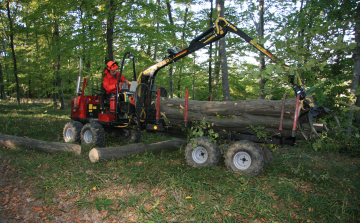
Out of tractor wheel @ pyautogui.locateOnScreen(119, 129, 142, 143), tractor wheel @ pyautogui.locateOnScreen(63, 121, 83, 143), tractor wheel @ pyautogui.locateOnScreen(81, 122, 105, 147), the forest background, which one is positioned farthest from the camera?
tractor wheel @ pyautogui.locateOnScreen(119, 129, 142, 143)

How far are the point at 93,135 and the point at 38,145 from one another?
4.76 feet

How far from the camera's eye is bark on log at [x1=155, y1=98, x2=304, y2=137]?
4.53 meters

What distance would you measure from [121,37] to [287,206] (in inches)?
416

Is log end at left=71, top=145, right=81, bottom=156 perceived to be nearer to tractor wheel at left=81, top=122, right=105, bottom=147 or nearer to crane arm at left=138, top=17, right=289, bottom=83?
tractor wheel at left=81, top=122, right=105, bottom=147

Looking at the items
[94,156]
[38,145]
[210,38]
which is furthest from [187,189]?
[38,145]

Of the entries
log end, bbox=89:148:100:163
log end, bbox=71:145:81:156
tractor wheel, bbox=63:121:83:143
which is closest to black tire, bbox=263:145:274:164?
log end, bbox=89:148:100:163

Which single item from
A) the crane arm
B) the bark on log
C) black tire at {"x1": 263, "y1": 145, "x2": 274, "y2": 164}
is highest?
the crane arm

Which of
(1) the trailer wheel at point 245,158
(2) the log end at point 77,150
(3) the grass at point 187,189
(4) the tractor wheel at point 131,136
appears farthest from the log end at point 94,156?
(1) the trailer wheel at point 245,158

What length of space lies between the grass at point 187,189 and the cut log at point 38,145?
22cm

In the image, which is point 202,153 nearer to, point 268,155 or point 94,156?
point 268,155

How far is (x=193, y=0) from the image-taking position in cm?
1453

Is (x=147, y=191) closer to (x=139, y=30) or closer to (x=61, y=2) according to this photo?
(x=139, y=30)

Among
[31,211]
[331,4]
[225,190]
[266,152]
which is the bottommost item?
[31,211]

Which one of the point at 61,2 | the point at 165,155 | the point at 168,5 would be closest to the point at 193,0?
the point at 168,5
